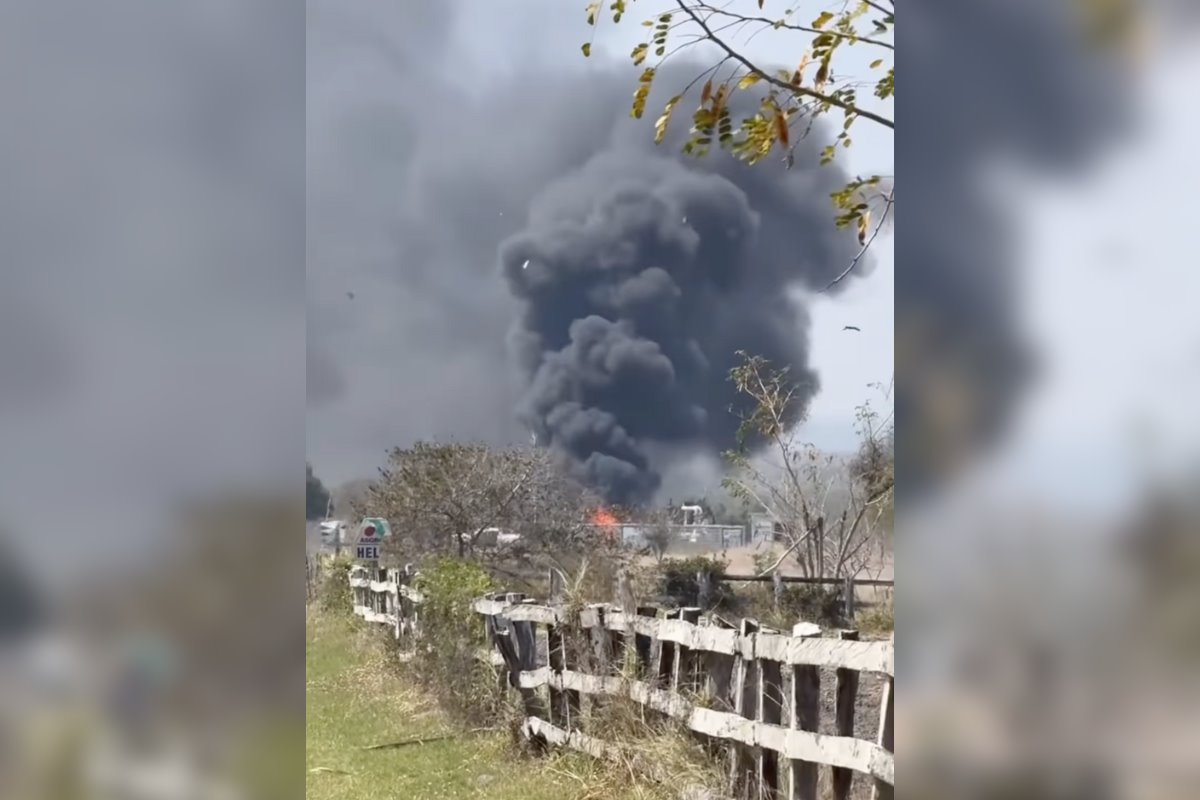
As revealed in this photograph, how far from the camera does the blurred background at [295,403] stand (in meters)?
0.67

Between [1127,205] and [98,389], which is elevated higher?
[1127,205]

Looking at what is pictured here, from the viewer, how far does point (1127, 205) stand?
71 centimetres

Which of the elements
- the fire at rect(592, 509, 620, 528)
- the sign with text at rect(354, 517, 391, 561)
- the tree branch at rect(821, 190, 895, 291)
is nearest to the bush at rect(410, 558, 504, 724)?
the sign with text at rect(354, 517, 391, 561)

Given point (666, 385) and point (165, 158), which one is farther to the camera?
point (666, 385)

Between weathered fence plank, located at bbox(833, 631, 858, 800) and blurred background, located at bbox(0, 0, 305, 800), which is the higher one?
blurred background, located at bbox(0, 0, 305, 800)

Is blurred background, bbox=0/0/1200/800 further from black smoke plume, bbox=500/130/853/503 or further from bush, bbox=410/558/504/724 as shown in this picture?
bush, bbox=410/558/504/724

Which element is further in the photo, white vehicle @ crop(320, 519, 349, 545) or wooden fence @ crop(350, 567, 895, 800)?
white vehicle @ crop(320, 519, 349, 545)

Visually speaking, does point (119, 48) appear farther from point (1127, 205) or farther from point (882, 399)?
point (882, 399)

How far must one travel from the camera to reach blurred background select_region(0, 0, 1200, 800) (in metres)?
0.67

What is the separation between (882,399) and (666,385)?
2.07 feet

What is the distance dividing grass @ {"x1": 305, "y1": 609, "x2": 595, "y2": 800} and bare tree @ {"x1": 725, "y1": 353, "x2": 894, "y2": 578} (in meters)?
1.02

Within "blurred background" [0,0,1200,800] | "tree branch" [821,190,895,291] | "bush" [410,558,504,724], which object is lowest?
"bush" [410,558,504,724]

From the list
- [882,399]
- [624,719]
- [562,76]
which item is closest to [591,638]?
[624,719]

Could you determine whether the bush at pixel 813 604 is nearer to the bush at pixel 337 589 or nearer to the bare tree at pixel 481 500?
the bare tree at pixel 481 500
